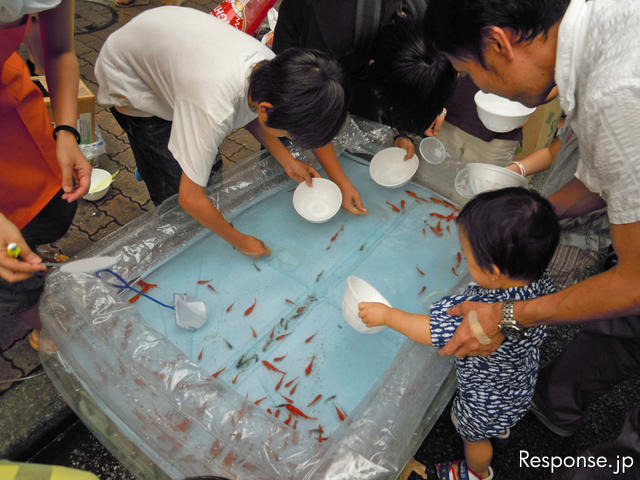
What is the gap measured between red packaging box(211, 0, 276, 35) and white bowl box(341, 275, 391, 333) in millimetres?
1860

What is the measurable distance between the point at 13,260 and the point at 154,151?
3.04ft

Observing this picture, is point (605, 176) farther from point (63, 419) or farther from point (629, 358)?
point (63, 419)

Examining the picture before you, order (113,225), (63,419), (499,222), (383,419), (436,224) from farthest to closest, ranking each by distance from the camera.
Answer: (113,225) < (436,224) < (63,419) < (383,419) < (499,222)

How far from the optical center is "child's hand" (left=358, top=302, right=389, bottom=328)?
1.41 metres

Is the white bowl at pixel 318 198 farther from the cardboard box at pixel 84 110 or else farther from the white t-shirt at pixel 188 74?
the cardboard box at pixel 84 110

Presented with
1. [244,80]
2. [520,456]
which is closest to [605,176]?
[244,80]

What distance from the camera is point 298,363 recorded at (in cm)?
158

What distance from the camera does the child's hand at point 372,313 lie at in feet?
4.61

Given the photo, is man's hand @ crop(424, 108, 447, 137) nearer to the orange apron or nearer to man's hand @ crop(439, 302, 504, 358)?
man's hand @ crop(439, 302, 504, 358)

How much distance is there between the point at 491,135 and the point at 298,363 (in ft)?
4.88

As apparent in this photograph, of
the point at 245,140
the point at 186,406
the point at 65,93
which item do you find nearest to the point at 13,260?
the point at 186,406

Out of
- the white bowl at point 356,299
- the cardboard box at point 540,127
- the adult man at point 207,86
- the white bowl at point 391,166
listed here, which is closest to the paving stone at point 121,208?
the adult man at point 207,86

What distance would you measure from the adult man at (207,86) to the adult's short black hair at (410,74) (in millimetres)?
378

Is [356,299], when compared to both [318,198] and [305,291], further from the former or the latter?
[318,198]
